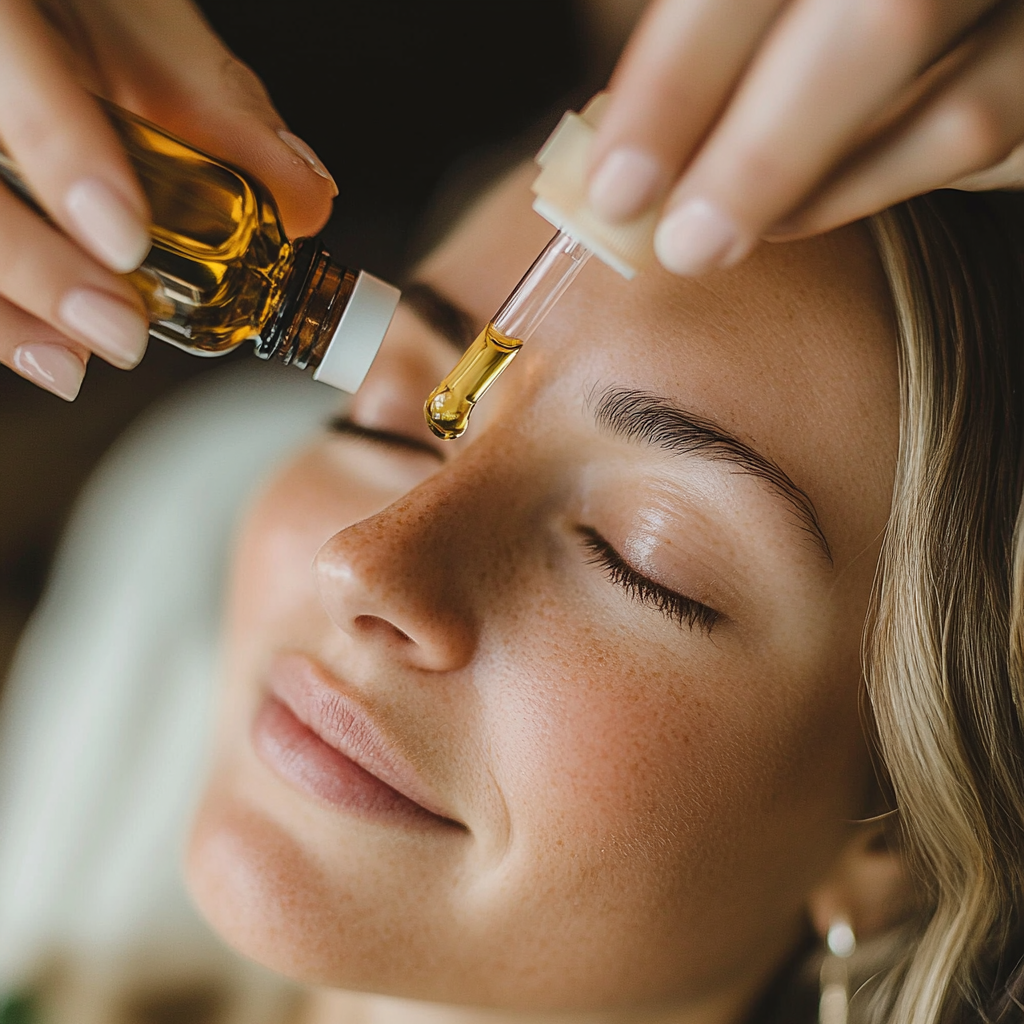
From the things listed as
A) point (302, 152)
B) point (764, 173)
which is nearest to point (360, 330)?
point (302, 152)

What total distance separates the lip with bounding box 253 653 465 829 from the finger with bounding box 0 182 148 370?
373 mm

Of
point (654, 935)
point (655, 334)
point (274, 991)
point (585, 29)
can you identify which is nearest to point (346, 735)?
point (654, 935)

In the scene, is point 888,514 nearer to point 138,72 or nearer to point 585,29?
point 138,72

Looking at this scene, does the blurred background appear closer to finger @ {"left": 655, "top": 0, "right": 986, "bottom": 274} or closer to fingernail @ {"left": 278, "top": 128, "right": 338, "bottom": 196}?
fingernail @ {"left": 278, "top": 128, "right": 338, "bottom": 196}

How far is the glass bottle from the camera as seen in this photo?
0.65 m

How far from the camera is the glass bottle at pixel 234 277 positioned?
65 centimetres

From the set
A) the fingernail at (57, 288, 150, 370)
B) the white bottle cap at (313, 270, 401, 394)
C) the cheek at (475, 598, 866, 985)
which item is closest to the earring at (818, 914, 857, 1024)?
the cheek at (475, 598, 866, 985)

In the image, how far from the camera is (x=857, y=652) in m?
0.86

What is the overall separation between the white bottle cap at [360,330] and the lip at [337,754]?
0.30m

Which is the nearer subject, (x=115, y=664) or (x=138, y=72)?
(x=138, y=72)

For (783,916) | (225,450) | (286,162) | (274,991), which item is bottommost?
(274,991)

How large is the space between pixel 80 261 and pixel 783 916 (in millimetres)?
954

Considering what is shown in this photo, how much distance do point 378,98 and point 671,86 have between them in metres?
1.32

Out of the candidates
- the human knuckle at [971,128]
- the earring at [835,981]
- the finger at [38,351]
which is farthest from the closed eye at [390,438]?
the earring at [835,981]
